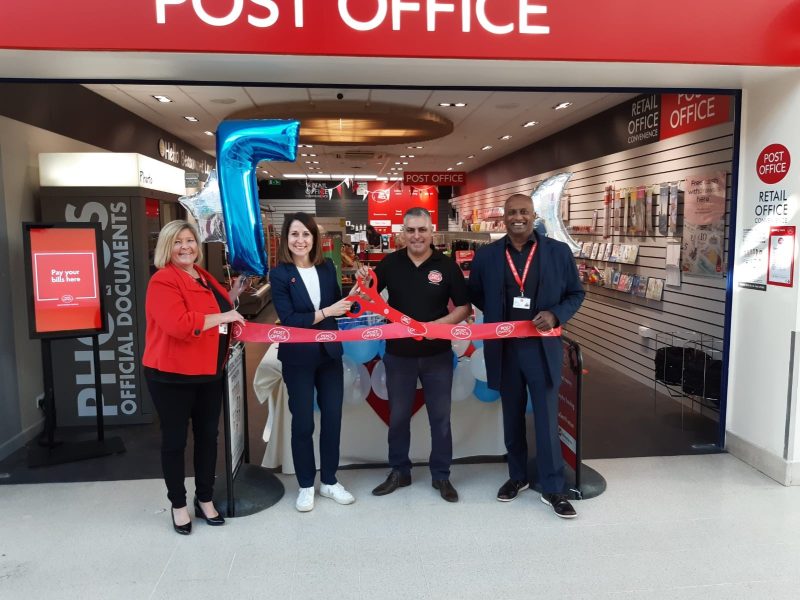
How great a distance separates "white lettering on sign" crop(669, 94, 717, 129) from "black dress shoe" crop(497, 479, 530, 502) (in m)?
3.41

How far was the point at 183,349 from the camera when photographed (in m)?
2.74

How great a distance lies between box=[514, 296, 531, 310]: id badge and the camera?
10.3 ft

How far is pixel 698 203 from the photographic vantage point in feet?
17.1

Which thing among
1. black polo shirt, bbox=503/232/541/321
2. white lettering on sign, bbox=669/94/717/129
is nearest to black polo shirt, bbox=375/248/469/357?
black polo shirt, bbox=503/232/541/321

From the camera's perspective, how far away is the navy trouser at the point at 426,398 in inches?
127

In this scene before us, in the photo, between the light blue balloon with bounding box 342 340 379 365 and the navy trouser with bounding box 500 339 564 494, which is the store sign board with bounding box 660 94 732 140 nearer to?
the navy trouser with bounding box 500 339 564 494

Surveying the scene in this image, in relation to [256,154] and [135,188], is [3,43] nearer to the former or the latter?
[256,154]

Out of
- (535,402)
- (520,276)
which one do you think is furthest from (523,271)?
(535,402)

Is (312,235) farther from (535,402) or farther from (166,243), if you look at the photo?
(535,402)

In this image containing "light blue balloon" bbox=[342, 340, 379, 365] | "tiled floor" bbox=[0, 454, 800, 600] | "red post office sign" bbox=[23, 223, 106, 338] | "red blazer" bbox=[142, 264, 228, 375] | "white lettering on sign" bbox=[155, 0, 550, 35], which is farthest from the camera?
"red post office sign" bbox=[23, 223, 106, 338]

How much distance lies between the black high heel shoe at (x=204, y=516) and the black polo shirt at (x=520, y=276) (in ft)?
6.10

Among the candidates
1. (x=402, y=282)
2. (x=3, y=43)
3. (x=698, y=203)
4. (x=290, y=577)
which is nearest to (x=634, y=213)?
(x=698, y=203)

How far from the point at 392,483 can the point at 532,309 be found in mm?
1287

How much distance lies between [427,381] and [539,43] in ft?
6.23
